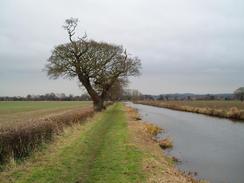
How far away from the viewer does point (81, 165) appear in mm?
11078

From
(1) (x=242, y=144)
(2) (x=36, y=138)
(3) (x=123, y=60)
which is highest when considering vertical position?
(3) (x=123, y=60)

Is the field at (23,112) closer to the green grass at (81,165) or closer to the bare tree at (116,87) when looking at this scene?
the green grass at (81,165)

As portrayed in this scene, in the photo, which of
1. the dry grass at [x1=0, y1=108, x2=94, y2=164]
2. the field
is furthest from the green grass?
the field

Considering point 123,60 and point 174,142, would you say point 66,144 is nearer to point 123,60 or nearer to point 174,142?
point 174,142

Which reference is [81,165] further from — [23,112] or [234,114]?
[23,112]

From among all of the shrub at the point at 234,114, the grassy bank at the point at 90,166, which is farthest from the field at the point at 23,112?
the shrub at the point at 234,114

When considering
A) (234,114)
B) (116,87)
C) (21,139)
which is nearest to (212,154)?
(21,139)

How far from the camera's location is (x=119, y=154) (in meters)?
13.3

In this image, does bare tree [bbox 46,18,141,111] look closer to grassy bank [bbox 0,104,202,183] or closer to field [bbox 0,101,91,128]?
field [bbox 0,101,91,128]

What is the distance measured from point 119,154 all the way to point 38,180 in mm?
4774

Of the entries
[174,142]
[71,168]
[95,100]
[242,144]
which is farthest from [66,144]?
[95,100]

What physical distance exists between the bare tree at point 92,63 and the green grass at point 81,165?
26354mm

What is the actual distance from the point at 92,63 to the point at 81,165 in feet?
103

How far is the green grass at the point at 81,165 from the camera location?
372 inches
